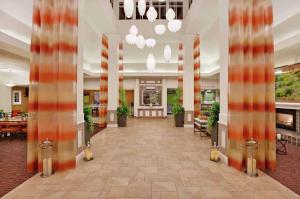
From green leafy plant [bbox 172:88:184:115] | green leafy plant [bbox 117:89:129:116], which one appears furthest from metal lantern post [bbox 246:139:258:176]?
green leafy plant [bbox 117:89:129:116]

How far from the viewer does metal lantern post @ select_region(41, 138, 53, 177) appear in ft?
10.7

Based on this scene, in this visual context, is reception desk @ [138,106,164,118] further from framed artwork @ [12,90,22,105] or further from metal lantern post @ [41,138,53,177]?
metal lantern post @ [41,138,53,177]

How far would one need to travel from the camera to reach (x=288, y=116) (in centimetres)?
657

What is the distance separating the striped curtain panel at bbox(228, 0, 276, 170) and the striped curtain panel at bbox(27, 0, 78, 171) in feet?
10.6

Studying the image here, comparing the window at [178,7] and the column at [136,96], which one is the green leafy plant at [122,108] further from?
the column at [136,96]

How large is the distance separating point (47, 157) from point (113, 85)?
626 cm

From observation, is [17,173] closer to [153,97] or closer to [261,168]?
[261,168]

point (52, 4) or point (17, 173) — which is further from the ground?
point (52, 4)

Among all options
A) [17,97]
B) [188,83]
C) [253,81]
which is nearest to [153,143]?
[253,81]

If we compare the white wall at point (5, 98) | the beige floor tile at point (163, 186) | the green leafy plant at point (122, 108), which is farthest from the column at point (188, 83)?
the white wall at point (5, 98)

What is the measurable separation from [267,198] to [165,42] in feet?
29.1

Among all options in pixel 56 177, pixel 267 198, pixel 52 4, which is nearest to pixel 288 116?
pixel 267 198

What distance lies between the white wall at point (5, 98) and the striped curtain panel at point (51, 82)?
11696 millimetres

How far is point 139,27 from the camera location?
9805mm
